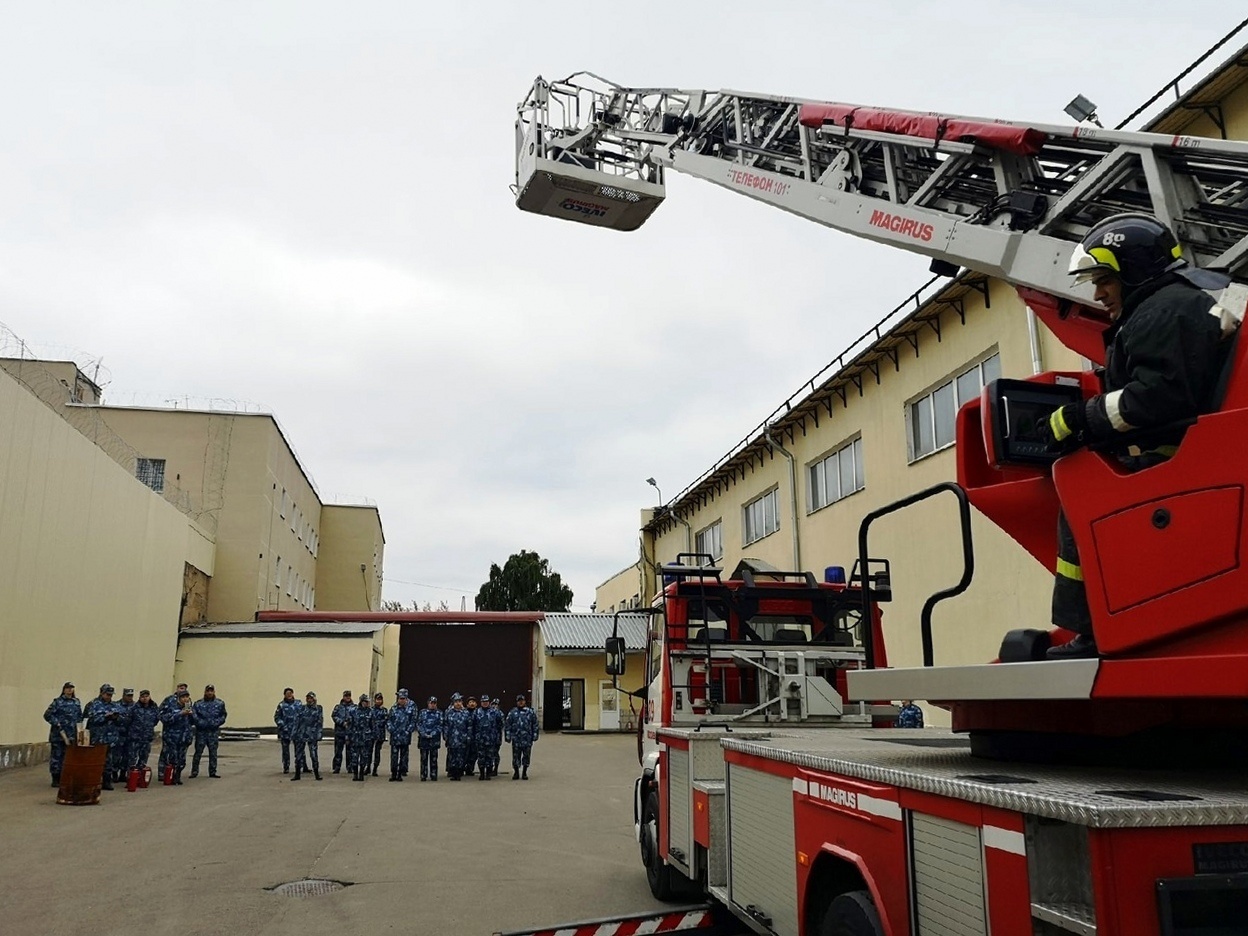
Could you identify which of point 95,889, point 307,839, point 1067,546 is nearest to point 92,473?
point 307,839

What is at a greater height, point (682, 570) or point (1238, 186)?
point (1238, 186)

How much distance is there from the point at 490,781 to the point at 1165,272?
17467 mm

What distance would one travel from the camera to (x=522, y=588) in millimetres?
63719

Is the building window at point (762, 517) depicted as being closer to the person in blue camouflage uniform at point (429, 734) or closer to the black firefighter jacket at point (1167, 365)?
the person in blue camouflage uniform at point (429, 734)

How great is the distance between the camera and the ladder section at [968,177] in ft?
15.4

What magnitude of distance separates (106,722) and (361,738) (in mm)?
4644

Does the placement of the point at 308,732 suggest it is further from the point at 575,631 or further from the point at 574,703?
the point at 575,631

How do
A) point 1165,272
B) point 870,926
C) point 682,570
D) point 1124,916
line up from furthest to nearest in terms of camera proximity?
point 682,570, point 870,926, point 1165,272, point 1124,916

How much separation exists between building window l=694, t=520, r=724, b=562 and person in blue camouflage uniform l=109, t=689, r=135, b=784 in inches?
696

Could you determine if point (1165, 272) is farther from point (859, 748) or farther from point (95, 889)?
point (95, 889)

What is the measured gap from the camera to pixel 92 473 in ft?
69.9

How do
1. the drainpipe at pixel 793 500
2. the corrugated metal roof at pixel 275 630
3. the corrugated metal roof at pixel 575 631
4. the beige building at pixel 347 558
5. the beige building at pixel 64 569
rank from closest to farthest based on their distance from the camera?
the beige building at pixel 64 569
the drainpipe at pixel 793 500
the corrugated metal roof at pixel 275 630
the corrugated metal roof at pixel 575 631
the beige building at pixel 347 558

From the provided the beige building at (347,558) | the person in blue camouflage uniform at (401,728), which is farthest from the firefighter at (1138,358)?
the beige building at (347,558)

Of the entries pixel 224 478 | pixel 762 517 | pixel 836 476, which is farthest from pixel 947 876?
pixel 224 478
